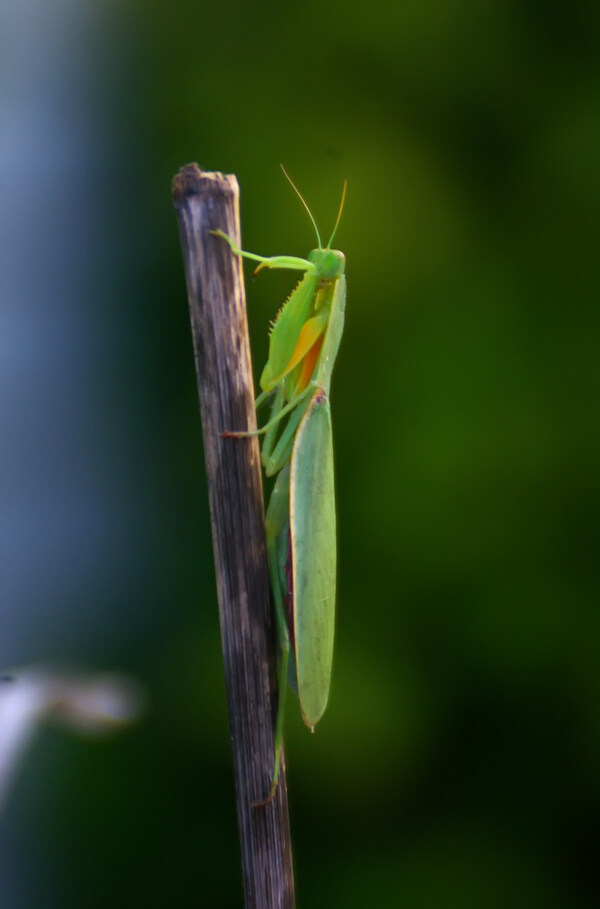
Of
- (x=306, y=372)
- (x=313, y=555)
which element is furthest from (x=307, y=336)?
(x=313, y=555)

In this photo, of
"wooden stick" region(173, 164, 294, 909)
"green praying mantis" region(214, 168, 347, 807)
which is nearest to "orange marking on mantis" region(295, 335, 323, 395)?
"green praying mantis" region(214, 168, 347, 807)

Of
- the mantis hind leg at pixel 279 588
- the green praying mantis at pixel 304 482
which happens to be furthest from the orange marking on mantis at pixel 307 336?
the mantis hind leg at pixel 279 588

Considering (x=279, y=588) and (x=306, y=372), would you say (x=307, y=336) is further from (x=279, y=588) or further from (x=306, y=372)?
(x=279, y=588)

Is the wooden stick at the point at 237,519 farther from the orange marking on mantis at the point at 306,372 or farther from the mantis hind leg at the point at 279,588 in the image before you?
the orange marking on mantis at the point at 306,372

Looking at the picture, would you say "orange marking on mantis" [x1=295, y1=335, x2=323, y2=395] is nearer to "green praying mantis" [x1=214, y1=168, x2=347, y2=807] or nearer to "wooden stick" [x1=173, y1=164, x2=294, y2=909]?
"green praying mantis" [x1=214, y1=168, x2=347, y2=807]

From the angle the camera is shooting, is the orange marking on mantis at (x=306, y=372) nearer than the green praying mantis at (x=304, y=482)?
No

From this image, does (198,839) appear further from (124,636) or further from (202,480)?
(202,480)

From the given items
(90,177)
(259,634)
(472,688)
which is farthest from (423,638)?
(90,177)
